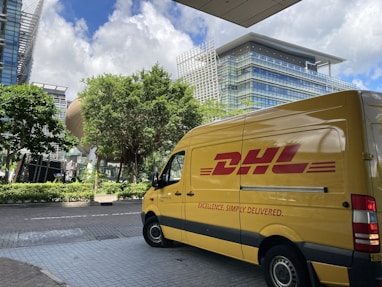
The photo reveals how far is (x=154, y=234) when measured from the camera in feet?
24.4

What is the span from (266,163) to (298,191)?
0.67 meters

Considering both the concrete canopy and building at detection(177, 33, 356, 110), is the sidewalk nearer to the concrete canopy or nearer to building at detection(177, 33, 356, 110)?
the concrete canopy

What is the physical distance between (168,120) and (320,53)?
107m

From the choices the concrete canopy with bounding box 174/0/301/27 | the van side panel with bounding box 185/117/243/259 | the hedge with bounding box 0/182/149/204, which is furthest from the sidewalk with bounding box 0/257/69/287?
the hedge with bounding box 0/182/149/204

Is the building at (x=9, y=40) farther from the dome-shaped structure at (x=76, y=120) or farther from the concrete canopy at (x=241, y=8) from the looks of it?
the concrete canopy at (x=241, y=8)

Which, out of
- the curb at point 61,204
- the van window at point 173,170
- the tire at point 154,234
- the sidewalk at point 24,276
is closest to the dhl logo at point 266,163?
the van window at point 173,170

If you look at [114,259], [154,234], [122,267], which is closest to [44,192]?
[154,234]

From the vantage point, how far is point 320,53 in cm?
11512

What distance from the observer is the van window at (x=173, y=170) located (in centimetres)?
680

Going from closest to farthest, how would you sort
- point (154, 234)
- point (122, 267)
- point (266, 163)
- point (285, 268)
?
point (285, 268)
point (266, 163)
point (122, 267)
point (154, 234)

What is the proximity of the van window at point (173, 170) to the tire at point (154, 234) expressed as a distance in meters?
0.93

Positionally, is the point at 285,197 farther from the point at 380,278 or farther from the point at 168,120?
the point at 168,120

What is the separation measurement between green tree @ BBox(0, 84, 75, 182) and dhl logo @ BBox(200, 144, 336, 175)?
14354 millimetres

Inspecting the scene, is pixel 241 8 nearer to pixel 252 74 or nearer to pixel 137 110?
pixel 137 110
